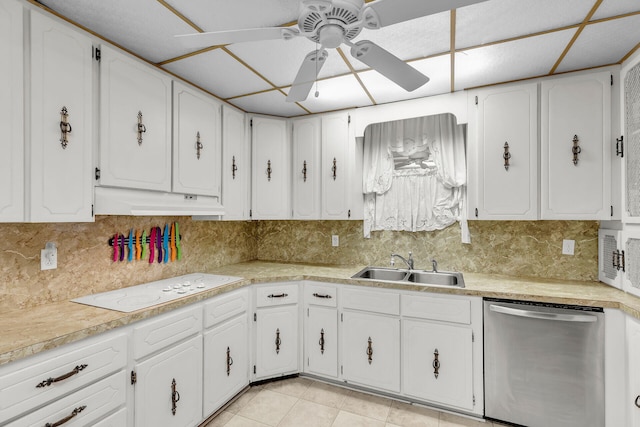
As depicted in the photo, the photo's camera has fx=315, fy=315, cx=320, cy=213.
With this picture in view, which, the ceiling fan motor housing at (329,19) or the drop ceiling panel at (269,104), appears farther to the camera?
the drop ceiling panel at (269,104)

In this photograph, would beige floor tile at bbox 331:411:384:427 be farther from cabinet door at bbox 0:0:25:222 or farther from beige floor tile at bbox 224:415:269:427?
cabinet door at bbox 0:0:25:222

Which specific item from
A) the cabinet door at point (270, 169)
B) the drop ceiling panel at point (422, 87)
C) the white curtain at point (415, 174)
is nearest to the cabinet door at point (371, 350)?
the white curtain at point (415, 174)

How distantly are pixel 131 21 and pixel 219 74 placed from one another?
2.08 ft

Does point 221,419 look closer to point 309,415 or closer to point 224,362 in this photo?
point 224,362

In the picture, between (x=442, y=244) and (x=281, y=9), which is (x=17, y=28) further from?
(x=442, y=244)

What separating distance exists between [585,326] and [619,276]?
20.5 inches

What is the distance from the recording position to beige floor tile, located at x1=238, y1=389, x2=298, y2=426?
2135 mm

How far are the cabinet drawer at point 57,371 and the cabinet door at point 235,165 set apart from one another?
1317mm

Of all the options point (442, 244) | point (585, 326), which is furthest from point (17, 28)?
point (585, 326)

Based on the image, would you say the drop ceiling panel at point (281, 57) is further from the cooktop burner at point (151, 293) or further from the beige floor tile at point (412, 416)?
the beige floor tile at point (412, 416)

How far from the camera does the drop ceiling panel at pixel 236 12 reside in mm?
1453

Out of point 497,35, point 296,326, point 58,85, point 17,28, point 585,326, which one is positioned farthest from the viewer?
point 296,326

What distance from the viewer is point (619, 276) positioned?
6.80 ft

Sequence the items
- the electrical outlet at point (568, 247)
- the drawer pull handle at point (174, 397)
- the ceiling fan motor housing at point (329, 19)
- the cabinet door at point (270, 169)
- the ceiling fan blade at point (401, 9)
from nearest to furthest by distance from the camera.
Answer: the ceiling fan blade at point (401, 9) < the ceiling fan motor housing at point (329, 19) < the drawer pull handle at point (174, 397) < the electrical outlet at point (568, 247) < the cabinet door at point (270, 169)
